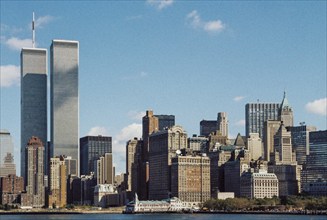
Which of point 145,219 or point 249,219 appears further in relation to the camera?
point 145,219

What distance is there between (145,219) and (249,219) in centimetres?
2639

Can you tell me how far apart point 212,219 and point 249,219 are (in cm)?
892

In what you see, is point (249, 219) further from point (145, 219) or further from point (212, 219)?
point (145, 219)

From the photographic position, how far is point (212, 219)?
182 m

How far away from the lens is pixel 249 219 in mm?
178125

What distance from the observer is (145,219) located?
190375mm

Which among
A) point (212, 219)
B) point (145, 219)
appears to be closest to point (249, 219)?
point (212, 219)

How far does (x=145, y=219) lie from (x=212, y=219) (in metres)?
17.5
